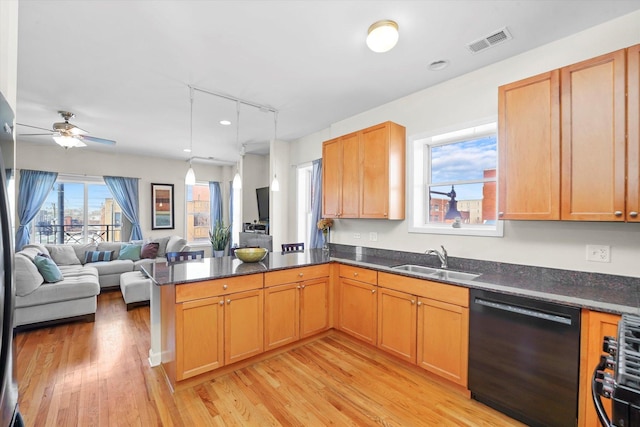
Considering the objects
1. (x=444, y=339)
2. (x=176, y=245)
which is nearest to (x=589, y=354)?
(x=444, y=339)

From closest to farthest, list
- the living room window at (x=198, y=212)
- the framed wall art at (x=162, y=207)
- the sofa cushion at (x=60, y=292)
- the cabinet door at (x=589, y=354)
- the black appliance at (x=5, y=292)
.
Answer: the black appliance at (x=5, y=292)
the cabinet door at (x=589, y=354)
the sofa cushion at (x=60, y=292)
the framed wall art at (x=162, y=207)
the living room window at (x=198, y=212)

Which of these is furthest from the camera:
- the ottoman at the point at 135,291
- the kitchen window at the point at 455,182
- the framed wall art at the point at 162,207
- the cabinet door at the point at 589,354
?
the framed wall art at the point at 162,207

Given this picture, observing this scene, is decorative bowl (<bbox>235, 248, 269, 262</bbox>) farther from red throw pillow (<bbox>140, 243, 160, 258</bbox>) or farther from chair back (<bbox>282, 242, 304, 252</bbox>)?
red throw pillow (<bbox>140, 243, 160, 258</bbox>)

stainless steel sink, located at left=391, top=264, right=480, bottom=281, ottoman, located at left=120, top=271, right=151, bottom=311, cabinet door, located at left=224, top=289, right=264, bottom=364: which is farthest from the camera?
ottoman, located at left=120, top=271, right=151, bottom=311

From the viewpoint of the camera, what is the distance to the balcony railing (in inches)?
224

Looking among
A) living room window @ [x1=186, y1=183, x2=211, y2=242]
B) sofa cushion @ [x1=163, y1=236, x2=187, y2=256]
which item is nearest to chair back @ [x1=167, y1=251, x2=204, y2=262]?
sofa cushion @ [x1=163, y1=236, x2=187, y2=256]

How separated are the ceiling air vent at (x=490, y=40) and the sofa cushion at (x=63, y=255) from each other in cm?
667

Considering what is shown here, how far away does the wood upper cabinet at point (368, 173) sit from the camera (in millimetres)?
3090

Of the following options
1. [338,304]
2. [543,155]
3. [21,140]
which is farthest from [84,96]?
[543,155]

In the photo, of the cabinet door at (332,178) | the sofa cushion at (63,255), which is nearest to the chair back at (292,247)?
the cabinet door at (332,178)

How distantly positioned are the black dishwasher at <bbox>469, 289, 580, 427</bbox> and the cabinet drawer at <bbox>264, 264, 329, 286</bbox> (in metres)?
1.51

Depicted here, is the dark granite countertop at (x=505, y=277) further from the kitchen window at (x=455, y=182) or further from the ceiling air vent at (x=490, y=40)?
the ceiling air vent at (x=490, y=40)

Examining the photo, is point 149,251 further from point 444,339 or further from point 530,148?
point 530,148

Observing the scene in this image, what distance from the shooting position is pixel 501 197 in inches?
88.7
